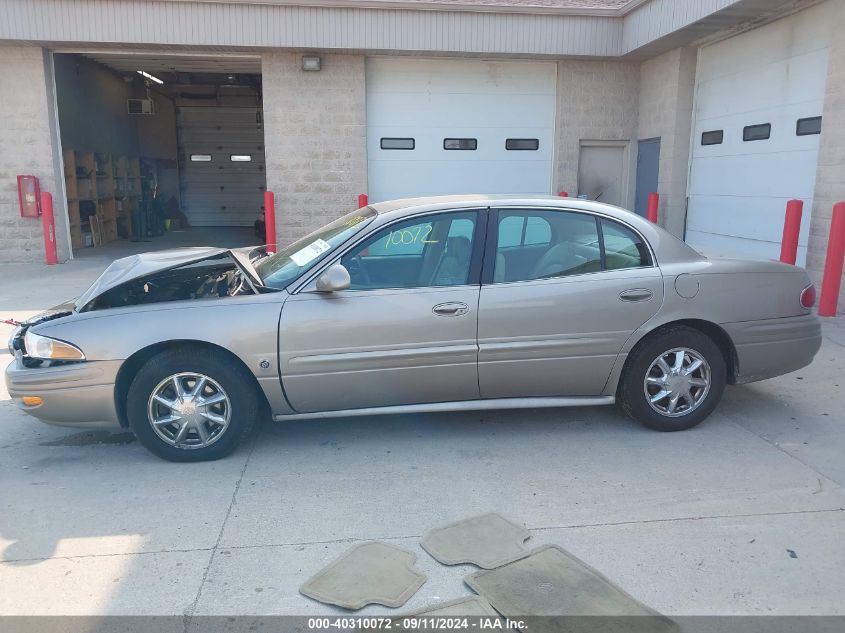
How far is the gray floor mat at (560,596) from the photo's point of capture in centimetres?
267

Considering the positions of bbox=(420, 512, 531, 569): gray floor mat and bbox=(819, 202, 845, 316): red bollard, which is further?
bbox=(819, 202, 845, 316): red bollard

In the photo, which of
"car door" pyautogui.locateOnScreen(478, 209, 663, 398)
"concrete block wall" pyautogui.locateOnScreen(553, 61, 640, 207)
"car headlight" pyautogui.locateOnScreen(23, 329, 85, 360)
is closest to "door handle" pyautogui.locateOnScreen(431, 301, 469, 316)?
"car door" pyautogui.locateOnScreen(478, 209, 663, 398)

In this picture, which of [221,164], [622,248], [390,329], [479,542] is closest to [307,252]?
[390,329]

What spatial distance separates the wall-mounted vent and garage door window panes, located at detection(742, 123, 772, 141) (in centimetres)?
1635

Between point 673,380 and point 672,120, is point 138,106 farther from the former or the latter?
point 673,380

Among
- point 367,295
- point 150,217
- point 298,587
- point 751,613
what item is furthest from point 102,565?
point 150,217

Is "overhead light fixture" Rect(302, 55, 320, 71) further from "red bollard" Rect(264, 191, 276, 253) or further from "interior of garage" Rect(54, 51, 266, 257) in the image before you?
"red bollard" Rect(264, 191, 276, 253)

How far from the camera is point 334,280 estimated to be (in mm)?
3965

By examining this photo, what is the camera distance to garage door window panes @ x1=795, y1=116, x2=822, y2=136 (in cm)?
814

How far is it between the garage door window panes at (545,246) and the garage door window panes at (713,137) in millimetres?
6980

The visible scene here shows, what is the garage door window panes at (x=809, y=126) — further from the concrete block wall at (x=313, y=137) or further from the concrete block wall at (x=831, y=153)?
the concrete block wall at (x=313, y=137)

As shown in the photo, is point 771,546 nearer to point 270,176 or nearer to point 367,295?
point 367,295

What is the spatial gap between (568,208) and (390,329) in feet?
4.83

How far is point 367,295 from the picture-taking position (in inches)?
162
